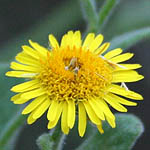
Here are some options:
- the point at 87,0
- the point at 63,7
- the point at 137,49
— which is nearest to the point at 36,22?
the point at 63,7

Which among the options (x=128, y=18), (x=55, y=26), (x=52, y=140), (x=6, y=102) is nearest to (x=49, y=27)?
(x=55, y=26)

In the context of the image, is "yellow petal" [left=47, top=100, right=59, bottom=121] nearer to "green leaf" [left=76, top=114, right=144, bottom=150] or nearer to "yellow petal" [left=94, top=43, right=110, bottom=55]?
"yellow petal" [left=94, top=43, right=110, bottom=55]

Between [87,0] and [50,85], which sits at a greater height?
[87,0]

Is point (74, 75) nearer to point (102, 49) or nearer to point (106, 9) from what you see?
point (102, 49)

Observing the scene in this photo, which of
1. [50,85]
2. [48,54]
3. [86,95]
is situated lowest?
[86,95]

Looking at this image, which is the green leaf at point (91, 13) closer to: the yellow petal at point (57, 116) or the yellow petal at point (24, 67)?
the yellow petal at point (24, 67)

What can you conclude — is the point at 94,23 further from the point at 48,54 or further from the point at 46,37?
the point at 46,37

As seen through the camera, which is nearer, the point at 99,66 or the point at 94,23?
the point at 99,66
